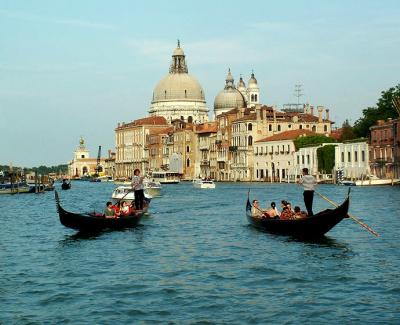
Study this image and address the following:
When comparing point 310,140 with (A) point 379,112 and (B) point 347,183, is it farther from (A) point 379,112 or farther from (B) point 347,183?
(B) point 347,183

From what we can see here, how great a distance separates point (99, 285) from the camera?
15.1m

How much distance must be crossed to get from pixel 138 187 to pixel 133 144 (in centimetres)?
11659

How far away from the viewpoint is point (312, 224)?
825 inches

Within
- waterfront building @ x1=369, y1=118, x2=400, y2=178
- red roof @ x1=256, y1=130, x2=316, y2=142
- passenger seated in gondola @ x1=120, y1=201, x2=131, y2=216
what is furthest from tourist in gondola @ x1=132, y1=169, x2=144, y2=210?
red roof @ x1=256, y1=130, x2=316, y2=142

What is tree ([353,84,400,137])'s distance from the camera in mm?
80312

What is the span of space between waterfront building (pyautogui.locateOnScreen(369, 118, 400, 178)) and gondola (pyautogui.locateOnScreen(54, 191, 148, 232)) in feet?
149

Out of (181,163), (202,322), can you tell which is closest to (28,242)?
(202,322)

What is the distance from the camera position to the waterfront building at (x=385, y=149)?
69125 mm

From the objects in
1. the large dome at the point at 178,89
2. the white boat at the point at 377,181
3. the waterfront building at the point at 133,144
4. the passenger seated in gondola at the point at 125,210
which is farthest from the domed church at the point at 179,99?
the passenger seated in gondola at the point at 125,210

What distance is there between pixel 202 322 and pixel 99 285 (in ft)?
10.8

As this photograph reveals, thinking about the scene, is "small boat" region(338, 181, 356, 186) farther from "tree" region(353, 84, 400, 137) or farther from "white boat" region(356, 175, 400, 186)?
"tree" region(353, 84, 400, 137)

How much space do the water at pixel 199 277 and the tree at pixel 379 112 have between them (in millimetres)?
56106

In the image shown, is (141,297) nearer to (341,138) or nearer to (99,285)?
(99,285)

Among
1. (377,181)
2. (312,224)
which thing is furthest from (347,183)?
(312,224)
